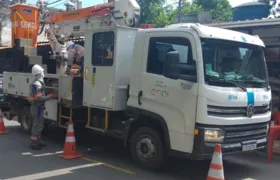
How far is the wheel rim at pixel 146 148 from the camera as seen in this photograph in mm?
6234

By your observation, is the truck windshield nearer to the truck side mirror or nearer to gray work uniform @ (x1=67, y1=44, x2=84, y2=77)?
the truck side mirror

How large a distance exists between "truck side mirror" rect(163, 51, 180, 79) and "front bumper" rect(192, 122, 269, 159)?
35.0 inches

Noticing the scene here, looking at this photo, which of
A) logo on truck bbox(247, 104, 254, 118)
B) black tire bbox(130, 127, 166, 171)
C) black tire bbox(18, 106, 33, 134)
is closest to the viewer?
logo on truck bbox(247, 104, 254, 118)

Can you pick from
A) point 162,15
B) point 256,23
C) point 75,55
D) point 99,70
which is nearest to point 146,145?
point 99,70

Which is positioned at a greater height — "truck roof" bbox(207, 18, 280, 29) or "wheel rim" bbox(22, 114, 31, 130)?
"truck roof" bbox(207, 18, 280, 29)

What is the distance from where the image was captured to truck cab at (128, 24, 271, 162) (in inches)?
215

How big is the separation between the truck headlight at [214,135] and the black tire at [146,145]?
94cm

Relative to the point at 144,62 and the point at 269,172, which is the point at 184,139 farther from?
the point at 269,172

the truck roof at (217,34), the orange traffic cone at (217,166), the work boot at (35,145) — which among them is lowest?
the work boot at (35,145)

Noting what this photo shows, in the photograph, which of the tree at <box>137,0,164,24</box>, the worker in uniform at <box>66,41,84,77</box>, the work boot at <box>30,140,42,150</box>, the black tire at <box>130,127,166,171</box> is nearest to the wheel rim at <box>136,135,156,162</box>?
the black tire at <box>130,127,166,171</box>

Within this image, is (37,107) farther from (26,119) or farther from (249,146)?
(249,146)

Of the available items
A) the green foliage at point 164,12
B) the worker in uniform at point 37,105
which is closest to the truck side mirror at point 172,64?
the worker in uniform at point 37,105

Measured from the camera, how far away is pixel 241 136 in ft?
19.0

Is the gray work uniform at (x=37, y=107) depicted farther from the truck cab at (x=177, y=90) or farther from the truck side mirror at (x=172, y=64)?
the truck side mirror at (x=172, y=64)
